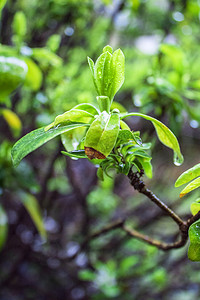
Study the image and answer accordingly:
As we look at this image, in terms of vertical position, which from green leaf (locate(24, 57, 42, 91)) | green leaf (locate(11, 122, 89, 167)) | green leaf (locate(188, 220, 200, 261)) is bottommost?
green leaf (locate(188, 220, 200, 261))

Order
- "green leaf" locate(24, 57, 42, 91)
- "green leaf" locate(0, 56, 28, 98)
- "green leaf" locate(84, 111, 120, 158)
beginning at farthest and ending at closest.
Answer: "green leaf" locate(24, 57, 42, 91)
"green leaf" locate(0, 56, 28, 98)
"green leaf" locate(84, 111, 120, 158)

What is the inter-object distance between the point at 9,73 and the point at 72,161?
744 mm

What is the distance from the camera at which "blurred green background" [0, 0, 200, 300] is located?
2.37 feet

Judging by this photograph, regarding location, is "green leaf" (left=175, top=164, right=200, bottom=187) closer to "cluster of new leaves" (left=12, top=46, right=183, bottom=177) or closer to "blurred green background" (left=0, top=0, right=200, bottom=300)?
"cluster of new leaves" (left=12, top=46, right=183, bottom=177)

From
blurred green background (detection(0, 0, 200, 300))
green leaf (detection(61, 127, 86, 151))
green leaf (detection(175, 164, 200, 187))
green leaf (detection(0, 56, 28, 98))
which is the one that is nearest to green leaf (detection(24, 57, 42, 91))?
blurred green background (detection(0, 0, 200, 300))

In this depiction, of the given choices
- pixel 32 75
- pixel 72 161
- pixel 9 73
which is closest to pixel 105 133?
pixel 9 73

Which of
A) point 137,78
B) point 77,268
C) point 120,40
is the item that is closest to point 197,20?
point 137,78

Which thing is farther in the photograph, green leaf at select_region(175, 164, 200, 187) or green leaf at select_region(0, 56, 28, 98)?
green leaf at select_region(0, 56, 28, 98)

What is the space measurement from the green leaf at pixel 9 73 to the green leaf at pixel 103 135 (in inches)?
9.7

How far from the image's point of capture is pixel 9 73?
0.46 metres

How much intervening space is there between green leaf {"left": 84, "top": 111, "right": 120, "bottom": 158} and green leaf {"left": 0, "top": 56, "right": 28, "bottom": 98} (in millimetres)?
247

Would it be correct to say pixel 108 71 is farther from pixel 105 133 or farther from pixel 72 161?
pixel 72 161

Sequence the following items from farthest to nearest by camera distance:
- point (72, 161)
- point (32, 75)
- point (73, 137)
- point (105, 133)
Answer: point (72, 161) → point (32, 75) → point (73, 137) → point (105, 133)

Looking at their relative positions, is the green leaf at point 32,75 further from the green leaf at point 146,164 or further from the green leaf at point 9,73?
the green leaf at point 146,164
